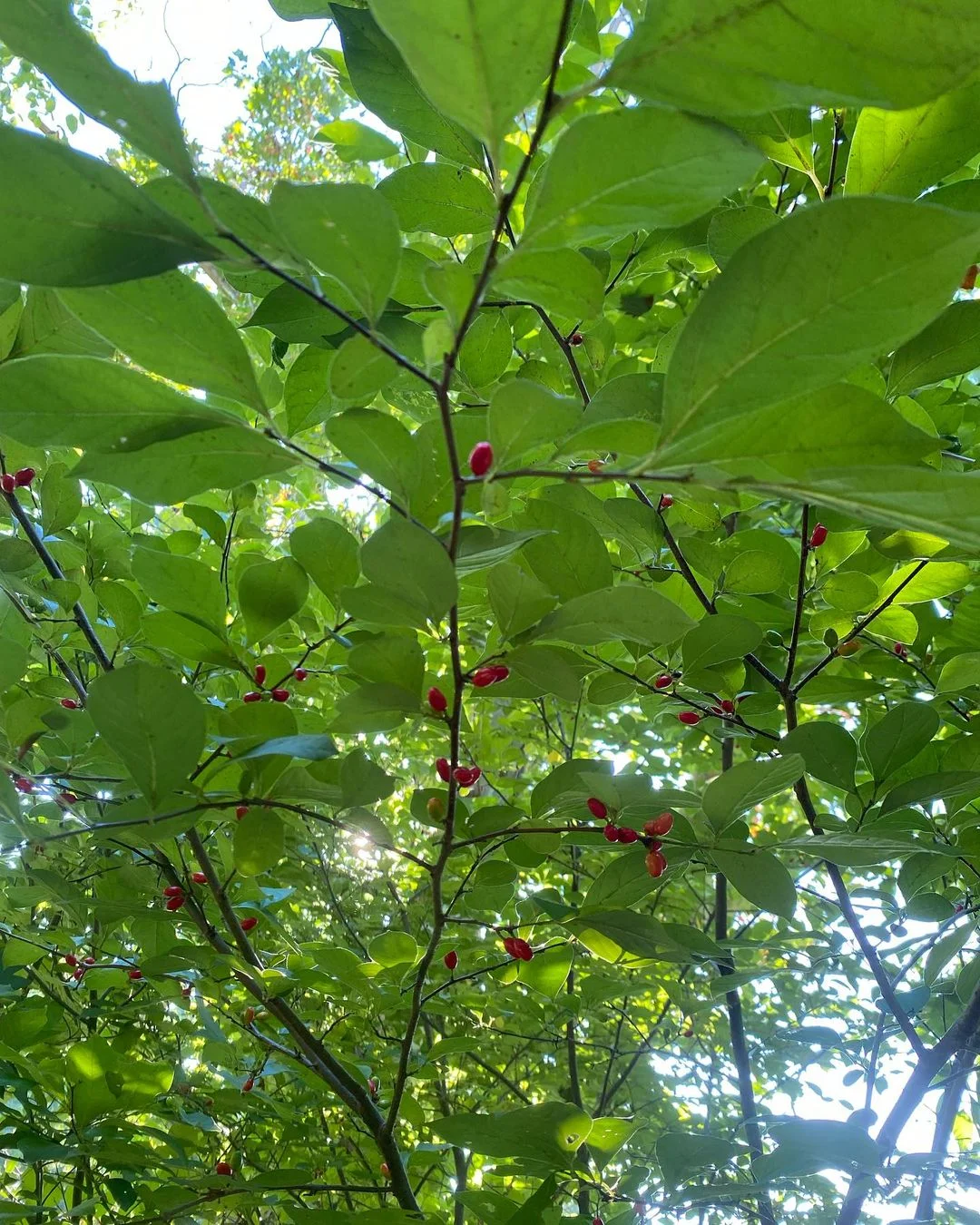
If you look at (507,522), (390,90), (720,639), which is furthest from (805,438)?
(507,522)

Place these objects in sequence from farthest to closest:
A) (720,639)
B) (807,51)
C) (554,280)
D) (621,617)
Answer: (720,639) → (621,617) → (554,280) → (807,51)

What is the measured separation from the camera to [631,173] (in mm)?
421

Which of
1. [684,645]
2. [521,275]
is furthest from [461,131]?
[684,645]

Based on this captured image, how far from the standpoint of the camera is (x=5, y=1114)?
4.29 ft

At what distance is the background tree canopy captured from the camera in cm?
41

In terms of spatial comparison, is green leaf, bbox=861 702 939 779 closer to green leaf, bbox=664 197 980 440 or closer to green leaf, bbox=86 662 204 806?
green leaf, bbox=664 197 980 440

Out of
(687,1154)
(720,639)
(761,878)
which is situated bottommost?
(687,1154)

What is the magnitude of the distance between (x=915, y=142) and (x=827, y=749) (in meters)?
0.57

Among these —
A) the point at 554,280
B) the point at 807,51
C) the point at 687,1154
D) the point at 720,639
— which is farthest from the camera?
the point at 687,1154

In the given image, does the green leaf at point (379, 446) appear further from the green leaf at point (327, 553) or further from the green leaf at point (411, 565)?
the green leaf at point (327, 553)

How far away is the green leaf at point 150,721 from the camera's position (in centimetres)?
58

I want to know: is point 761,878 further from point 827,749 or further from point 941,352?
point 941,352

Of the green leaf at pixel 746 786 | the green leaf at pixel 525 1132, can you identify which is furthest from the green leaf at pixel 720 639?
the green leaf at pixel 525 1132

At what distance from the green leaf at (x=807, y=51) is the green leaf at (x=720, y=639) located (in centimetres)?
55
